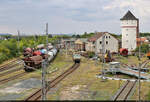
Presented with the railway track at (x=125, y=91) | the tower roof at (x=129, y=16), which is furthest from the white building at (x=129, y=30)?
the railway track at (x=125, y=91)

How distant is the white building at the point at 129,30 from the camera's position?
253 ft

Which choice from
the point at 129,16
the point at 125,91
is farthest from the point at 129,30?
the point at 125,91

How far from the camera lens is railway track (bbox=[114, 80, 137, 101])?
72.7 feet

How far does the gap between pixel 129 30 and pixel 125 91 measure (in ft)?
182

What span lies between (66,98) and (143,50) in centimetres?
5974

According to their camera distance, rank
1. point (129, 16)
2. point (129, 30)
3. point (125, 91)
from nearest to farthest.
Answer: point (125, 91) < point (129, 30) < point (129, 16)

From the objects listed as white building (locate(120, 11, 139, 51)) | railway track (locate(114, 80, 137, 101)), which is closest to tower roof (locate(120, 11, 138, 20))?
white building (locate(120, 11, 139, 51))

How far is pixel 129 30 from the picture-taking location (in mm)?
77375

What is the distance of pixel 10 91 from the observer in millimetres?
25594

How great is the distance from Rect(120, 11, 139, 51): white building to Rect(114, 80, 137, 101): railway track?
49.9 metres

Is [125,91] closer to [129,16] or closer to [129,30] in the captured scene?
[129,30]

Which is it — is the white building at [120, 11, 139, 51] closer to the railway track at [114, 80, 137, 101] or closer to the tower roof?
the tower roof

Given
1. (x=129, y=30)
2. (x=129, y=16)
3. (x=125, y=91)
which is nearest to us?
(x=125, y=91)

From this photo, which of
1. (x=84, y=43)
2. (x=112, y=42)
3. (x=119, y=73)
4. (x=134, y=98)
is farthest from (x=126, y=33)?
(x=134, y=98)
